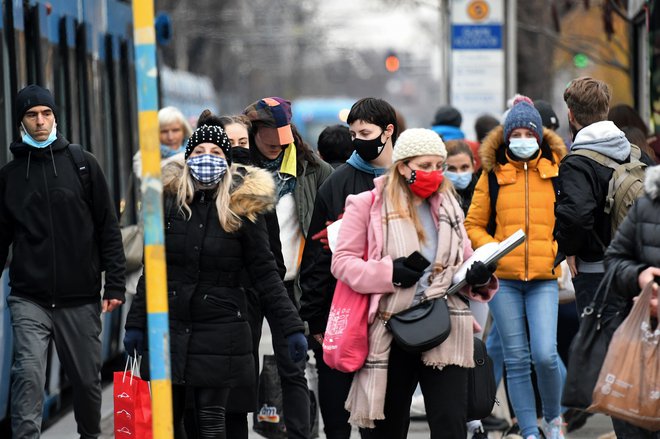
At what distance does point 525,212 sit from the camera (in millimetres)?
8055

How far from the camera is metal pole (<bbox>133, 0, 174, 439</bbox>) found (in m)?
4.86

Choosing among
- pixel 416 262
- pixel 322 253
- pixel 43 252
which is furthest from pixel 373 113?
pixel 43 252

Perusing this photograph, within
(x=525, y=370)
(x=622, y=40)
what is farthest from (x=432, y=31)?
(x=525, y=370)

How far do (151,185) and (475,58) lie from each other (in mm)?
15401

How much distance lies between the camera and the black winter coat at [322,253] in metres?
6.83

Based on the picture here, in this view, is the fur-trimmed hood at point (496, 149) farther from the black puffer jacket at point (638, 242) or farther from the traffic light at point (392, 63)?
the traffic light at point (392, 63)

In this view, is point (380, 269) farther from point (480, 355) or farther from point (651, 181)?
point (651, 181)

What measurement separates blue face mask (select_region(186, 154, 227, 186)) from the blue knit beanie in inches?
81.9

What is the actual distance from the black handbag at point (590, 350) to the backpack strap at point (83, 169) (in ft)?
9.51

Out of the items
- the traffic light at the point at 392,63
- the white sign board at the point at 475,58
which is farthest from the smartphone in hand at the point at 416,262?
the traffic light at the point at 392,63

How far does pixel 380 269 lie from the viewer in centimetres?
604

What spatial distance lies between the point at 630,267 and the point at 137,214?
694cm

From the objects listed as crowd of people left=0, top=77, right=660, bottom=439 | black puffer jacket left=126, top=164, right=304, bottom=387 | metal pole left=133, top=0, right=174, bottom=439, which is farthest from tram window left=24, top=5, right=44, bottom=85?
metal pole left=133, top=0, right=174, bottom=439

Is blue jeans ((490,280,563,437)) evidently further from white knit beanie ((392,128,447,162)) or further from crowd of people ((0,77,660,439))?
white knit beanie ((392,128,447,162))
